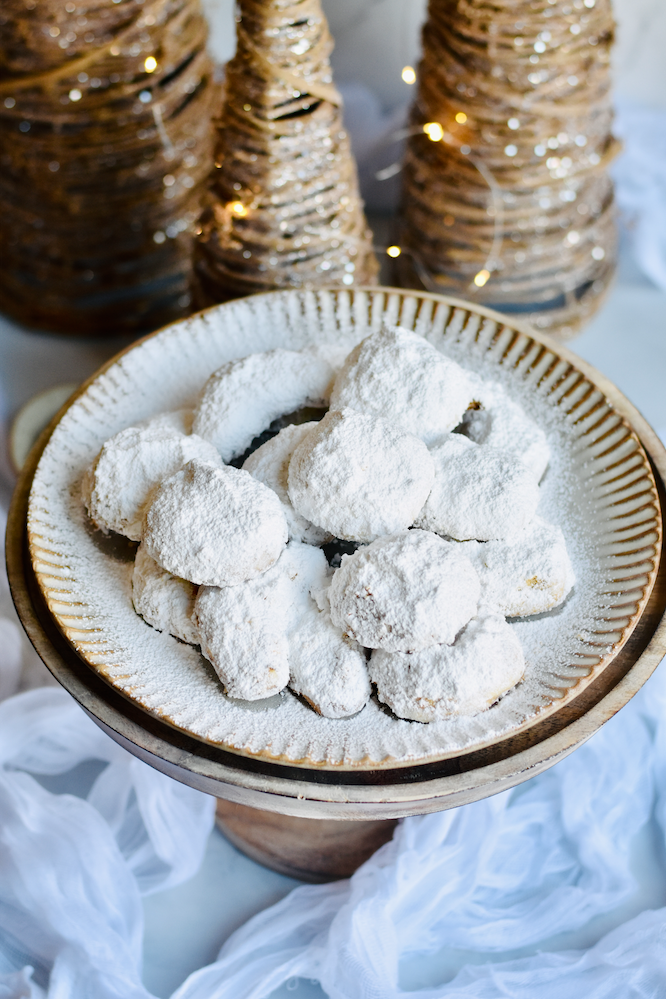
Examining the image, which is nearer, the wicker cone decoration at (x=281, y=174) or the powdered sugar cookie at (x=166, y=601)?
the powdered sugar cookie at (x=166, y=601)

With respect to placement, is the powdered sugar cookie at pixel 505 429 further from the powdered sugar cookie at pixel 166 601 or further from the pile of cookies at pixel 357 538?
the powdered sugar cookie at pixel 166 601

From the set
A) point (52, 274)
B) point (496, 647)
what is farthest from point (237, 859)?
point (52, 274)

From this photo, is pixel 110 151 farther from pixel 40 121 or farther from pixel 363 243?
pixel 363 243

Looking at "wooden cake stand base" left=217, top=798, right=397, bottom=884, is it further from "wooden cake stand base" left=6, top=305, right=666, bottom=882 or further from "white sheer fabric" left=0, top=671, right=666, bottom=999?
"wooden cake stand base" left=6, top=305, right=666, bottom=882

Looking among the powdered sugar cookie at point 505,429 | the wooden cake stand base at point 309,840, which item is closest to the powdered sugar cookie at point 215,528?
the powdered sugar cookie at point 505,429

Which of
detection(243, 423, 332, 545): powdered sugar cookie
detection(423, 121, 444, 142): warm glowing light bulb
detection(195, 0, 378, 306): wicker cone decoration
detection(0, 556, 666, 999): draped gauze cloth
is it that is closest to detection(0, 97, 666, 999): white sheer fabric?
detection(0, 556, 666, 999): draped gauze cloth

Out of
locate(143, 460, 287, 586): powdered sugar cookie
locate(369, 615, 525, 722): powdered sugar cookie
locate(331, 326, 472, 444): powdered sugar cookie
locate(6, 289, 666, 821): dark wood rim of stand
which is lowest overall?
locate(6, 289, 666, 821): dark wood rim of stand
